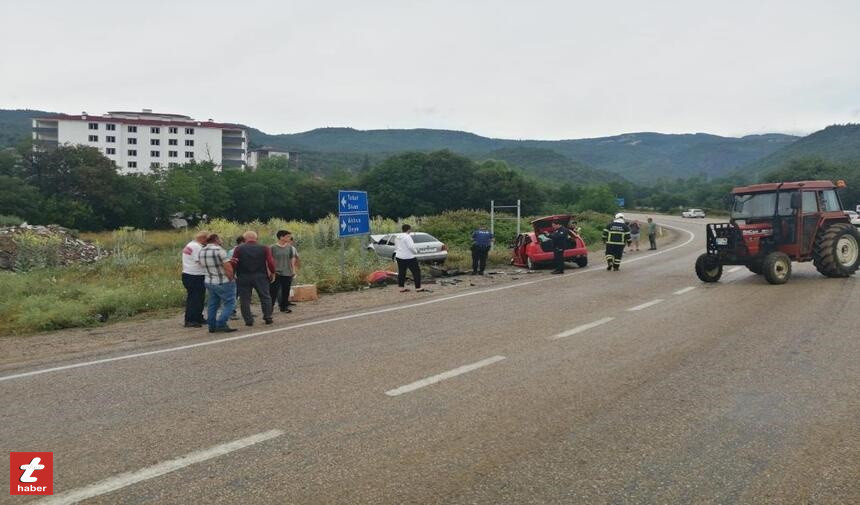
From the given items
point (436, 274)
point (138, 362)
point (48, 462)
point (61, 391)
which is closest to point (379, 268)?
point (436, 274)

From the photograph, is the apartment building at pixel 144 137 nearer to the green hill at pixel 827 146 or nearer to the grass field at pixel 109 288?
the grass field at pixel 109 288

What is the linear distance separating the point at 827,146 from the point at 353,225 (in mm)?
182203

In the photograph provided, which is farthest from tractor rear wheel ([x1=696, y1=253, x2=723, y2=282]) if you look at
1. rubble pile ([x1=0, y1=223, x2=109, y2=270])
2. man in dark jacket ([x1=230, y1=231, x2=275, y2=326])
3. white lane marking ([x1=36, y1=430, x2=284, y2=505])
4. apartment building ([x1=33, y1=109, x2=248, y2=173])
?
apartment building ([x1=33, y1=109, x2=248, y2=173])

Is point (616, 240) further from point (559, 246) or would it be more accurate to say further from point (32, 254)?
point (32, 254)

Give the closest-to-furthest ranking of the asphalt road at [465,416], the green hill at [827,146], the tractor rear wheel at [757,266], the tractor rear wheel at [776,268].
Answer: the asphalt road at [465,416], the tractor rear wheel at [776,268], the tractor rear wheel at [757,266], the green hill at [827,146]

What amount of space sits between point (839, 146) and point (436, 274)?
177 m

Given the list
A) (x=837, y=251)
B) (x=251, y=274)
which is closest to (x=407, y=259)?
(x=251, y=274)

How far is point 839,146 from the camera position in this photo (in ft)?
522

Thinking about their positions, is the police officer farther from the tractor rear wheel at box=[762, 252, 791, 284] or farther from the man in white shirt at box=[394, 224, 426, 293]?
the tractor rear wheel at box=[762, 252, 791, 284]

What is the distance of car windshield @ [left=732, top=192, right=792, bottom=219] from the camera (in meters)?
14.6

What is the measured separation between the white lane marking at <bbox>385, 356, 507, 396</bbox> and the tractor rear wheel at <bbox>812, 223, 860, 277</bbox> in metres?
11.0

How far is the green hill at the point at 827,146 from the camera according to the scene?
6043 inches

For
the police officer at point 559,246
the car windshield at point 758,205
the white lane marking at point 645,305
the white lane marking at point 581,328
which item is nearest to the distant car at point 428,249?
the police officer at point 559,246

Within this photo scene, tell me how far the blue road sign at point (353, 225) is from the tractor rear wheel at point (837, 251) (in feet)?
36.1
